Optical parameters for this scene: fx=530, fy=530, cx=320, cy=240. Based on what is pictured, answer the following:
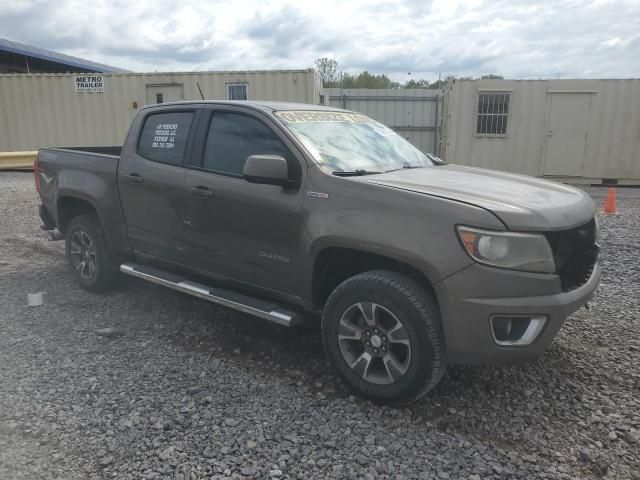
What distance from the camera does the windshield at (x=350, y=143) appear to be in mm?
3564

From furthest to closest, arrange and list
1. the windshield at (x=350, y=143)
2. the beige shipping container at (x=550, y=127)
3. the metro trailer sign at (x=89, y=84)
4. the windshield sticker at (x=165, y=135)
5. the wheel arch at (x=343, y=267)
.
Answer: the metro trailer sign at (x=89, y=84)
the beige shipping container at (x=550, y=127)
the windshield sticker at (x=165, y=135)
the windshield at (x=350, y=143)
the wheel arch at (x=343, y=267)

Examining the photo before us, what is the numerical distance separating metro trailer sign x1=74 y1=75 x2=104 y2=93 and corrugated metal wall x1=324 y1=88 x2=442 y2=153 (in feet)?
21.8

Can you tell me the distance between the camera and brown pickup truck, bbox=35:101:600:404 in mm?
2746

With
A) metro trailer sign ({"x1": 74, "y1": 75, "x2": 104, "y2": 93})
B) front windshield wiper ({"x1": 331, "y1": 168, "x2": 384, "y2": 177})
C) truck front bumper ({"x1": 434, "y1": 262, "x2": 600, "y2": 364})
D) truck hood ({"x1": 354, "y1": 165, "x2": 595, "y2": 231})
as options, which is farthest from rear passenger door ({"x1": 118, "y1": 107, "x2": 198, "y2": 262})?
metro trailer sign ({"x1": 74, "y1": 75, "x2": 104, "y2": 93})

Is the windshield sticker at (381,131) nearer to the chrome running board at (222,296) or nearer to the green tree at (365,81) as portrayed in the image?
the chrome running board at (222,296)

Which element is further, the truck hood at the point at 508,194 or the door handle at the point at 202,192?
the door handle at the point at 202,192

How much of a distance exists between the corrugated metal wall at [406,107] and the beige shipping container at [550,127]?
2.56 m

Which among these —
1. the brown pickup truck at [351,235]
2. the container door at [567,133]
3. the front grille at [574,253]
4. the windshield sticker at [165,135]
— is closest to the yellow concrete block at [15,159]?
the brown pickup truck at [351,235]

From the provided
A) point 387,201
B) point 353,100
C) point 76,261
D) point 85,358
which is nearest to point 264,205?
point 387,201

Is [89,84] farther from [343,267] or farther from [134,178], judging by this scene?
[343,267]

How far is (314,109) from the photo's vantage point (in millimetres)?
4172

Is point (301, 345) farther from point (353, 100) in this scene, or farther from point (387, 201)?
point (353, 100)

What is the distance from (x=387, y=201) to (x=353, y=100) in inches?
595

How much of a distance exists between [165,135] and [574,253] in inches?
125
